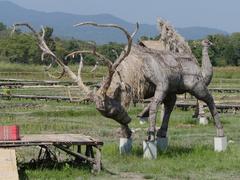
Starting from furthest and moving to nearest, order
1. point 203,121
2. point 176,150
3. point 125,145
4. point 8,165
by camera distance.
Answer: point 203,121 → point 176,150 → point 125,145 → point 8,165

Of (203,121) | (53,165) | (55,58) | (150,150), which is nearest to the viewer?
(55,58)

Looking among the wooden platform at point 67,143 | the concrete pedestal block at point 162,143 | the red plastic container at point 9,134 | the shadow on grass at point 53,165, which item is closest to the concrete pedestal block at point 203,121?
the concrete pedestal block at point 162,143

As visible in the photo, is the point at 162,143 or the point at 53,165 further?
the point at 162,143

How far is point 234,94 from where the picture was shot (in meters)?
40.9

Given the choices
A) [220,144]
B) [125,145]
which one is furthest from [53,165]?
[220,144]

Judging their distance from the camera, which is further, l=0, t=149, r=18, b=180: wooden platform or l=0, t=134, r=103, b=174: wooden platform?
l=0, t=134, r=103, b=174: wooden platform

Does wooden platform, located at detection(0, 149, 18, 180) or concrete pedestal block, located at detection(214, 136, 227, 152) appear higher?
wooden platform, located at detection(0, 149, 18, 180)

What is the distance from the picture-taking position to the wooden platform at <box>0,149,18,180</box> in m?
10.1

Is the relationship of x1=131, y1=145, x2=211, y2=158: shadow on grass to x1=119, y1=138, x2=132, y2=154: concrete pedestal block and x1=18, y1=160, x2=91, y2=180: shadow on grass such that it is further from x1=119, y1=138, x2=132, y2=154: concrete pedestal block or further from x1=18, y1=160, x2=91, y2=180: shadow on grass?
x1=18, y1=160, x2=91, y2=180: shadow on grass

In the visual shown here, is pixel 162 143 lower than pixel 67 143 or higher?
lower

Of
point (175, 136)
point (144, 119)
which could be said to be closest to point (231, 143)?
point (175, 136)

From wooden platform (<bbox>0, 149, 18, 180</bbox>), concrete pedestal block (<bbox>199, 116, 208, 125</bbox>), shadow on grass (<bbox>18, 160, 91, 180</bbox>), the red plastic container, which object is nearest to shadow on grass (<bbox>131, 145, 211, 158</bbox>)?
shadow on grass (<bbox>18, 160, 91, 180</bbox>)

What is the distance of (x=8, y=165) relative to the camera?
429 inches

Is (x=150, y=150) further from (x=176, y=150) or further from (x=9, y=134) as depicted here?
(x=9, y=134)
